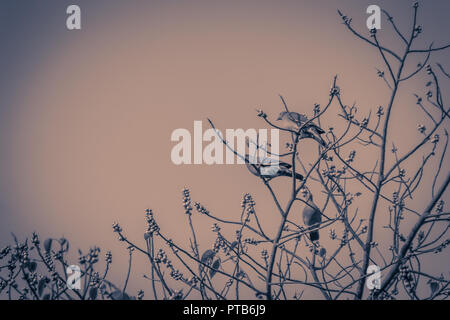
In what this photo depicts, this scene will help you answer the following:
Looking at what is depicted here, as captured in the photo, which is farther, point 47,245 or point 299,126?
point 47,245

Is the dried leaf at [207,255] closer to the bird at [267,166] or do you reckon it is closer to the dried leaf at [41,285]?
the bird at [267,166]

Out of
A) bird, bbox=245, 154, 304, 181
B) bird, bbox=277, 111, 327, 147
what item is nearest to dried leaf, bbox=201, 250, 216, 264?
bird, bbox=245, 154, 304, 181

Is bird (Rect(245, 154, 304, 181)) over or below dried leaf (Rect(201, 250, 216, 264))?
over

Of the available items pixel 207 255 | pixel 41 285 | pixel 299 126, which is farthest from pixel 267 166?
pixel 41 285

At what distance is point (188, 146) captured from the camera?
5.28 ft

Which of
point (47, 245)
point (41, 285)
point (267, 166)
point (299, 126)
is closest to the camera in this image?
point (267, 166)

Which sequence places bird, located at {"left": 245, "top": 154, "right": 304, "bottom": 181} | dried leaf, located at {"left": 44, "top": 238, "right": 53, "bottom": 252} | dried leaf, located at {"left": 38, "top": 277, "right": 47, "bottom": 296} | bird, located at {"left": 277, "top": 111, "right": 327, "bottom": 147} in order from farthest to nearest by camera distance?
dried leaf, located at {"left": 44, "top": 238, "right": 53, "bottom": 252} < dried leaf, located at {"left": 38, "top": 277, "right": 47, "bottom": 296} < bird, located at {"left": 277, "top": 111, "right": 327, "bottom": 147} < bird, located at {"left": 245, "top": 154, "right": 304, "bottom": 181}

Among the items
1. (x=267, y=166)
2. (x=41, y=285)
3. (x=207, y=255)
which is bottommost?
(x=41, y=285)

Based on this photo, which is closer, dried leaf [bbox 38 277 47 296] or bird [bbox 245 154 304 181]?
bird [bbox 245 154 304 181]

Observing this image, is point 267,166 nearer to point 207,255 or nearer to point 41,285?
point 207,255

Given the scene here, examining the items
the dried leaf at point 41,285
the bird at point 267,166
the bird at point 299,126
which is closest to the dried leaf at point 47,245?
the dried leaf at point 41,285

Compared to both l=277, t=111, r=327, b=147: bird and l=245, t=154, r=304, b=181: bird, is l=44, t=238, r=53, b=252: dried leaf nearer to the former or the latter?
l=245, t=154, r=304, b=181: bird
